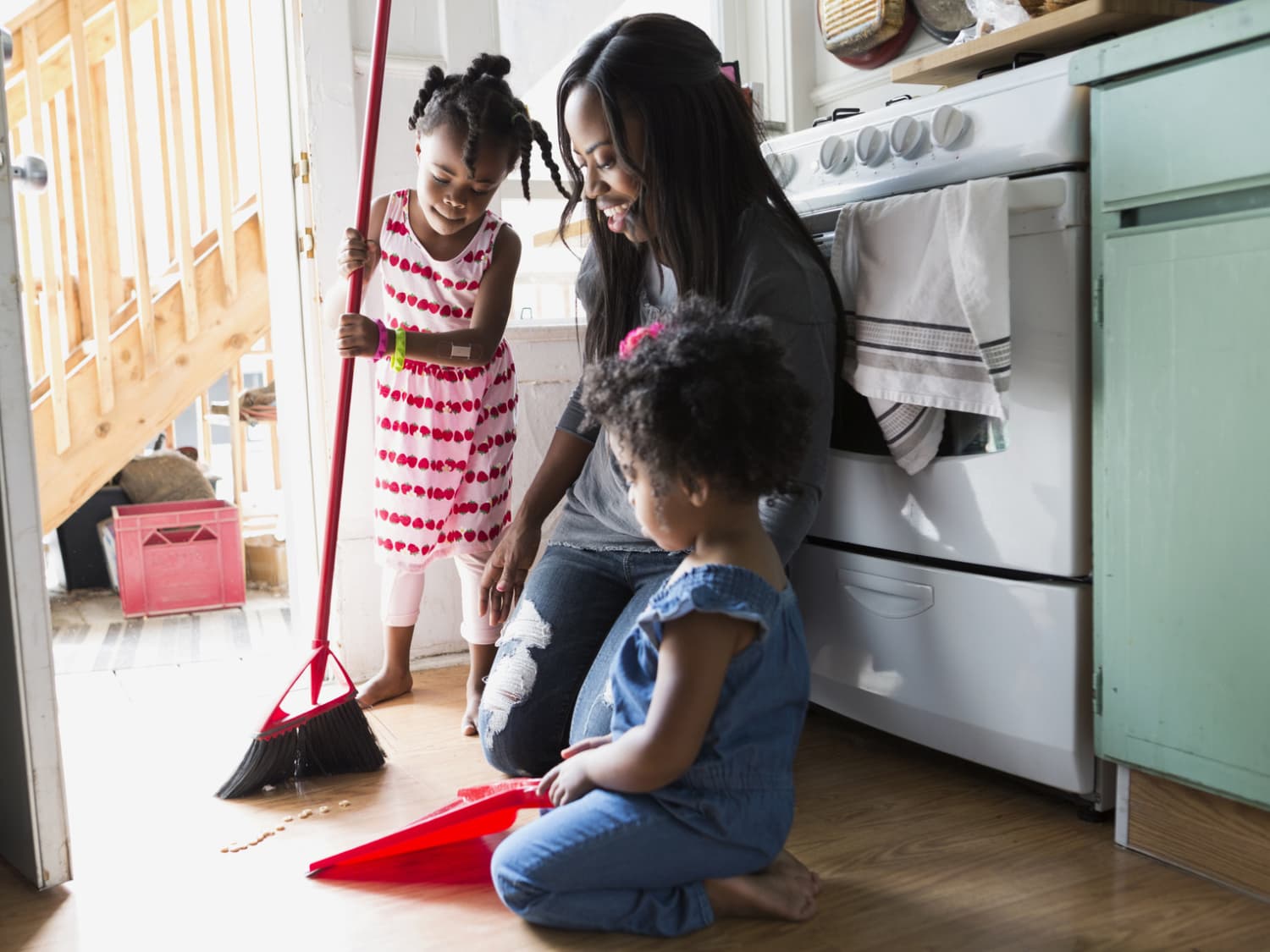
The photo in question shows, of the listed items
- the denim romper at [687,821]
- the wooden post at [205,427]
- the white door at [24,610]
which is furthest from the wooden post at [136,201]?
the denim romper at [687,821]

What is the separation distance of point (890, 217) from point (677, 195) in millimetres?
285

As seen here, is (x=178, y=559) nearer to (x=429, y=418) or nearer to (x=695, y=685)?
(x=429, y=418)

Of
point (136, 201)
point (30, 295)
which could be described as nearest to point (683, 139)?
point (136, 201)

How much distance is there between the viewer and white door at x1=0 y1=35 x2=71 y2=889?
131 centimetres

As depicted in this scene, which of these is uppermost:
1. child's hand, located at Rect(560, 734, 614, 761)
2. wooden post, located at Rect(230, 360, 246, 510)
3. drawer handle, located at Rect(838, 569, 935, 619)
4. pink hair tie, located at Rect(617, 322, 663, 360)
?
pink hair tie, located at Rect(617, 322, 663, 360)

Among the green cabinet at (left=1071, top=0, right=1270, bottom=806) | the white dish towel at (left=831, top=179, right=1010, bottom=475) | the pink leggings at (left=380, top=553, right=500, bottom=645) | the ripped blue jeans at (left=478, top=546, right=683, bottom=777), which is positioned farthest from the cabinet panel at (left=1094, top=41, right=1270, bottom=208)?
the pink leggings at (left=380, top=553, right=500, bottom=645)

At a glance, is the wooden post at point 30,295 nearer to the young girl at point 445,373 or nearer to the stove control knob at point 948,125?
the young girl at point 445,373

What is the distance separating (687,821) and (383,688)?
1039 mm

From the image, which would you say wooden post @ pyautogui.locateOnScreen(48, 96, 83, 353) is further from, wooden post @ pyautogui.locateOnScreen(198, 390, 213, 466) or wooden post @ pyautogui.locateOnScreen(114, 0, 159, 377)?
wooden post @ pyautogui.locateOnScreen(198, 390, 213, 466)

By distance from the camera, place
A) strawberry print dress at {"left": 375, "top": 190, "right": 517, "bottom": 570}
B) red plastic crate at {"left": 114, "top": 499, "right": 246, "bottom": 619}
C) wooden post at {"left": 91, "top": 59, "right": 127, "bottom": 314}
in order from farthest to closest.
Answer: wooden post at {"left": 91, "top": 59, "right": 127, "bottom": 314}
red plastic crate at {"left": 114, "top": 499, "right": 246, "bottom": 619}
strawberry print dress at {"left": 375, "top": 190, "right": 517, "bottom": 570}

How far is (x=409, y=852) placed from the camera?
1.40m

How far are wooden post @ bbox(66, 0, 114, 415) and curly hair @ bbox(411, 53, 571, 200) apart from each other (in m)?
2.00

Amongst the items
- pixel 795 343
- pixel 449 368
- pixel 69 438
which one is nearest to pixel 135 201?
pixel 69 438

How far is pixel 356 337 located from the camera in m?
1.72
